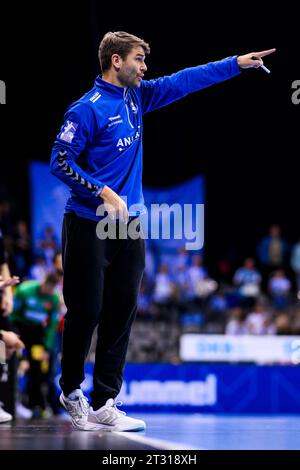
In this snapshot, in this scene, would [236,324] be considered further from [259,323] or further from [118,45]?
[118,45]

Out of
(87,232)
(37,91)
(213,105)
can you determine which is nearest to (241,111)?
(213,105)

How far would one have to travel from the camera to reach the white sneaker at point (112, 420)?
4.98m

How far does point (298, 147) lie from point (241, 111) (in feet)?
6.58

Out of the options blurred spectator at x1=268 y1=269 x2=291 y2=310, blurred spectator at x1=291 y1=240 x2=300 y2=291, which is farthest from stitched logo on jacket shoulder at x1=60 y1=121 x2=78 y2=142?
blurred spectator at x1=291 y1=240 x2=300 y2=291

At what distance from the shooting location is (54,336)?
10688 millimetres

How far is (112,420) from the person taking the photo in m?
5.02

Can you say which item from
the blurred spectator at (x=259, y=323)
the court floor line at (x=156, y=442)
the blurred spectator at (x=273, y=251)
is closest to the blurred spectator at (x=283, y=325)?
the blurred spectator at (x=259, y=323)

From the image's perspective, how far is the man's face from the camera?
5109mm

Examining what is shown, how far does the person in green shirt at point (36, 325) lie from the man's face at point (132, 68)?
550 cm

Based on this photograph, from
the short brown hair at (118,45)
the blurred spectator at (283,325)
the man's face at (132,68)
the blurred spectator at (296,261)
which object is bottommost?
the blurred spectator at (283,325)

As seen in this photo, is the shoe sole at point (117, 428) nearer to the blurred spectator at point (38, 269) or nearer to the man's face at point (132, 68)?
the man's face at point (132, 68)

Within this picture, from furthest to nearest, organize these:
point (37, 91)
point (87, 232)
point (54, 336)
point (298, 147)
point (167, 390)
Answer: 1. point (298, 147)
2. point (37, 91)
3. point (167, 390)
4. point (54, 336)
5. point (87, 232)

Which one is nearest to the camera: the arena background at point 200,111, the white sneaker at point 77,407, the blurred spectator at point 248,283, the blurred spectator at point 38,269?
the white sneaker at point 77,407
